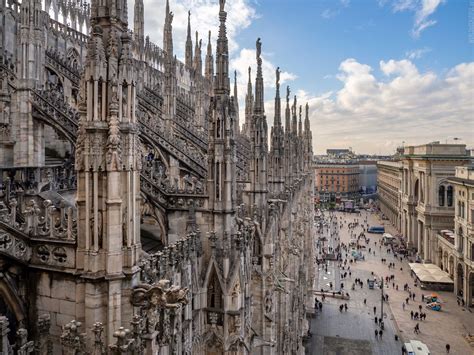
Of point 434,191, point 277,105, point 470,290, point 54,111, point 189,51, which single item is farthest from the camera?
point 434,191

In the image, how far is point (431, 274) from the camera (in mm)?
45031

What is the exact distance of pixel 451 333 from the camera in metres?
32.6

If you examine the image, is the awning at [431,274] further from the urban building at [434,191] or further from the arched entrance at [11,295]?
the arched entrance at [11,295]

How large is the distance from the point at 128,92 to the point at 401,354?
29.4m

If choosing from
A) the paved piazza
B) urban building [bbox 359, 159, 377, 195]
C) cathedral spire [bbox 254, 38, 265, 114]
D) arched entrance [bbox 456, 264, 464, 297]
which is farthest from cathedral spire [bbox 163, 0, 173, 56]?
urban building [bbox 359, 159, 377, 195]

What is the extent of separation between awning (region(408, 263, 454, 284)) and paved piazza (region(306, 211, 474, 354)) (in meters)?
1.29

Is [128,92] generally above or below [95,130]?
above

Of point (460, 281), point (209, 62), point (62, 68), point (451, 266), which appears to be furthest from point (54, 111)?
point (451, 266)

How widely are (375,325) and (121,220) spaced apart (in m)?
32.6

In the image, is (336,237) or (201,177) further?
(336,237)

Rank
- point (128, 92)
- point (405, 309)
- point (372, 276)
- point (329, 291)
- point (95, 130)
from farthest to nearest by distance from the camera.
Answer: point (372, 276), point (329, 291), point (405, 309), point (128, 92), point (95, 130)

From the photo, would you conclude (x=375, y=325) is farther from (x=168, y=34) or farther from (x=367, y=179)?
(x=367, y=179)

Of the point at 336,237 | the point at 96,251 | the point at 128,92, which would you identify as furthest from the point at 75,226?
the point at 336,237

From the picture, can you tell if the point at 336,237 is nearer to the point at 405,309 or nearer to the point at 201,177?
the point at 405,309
